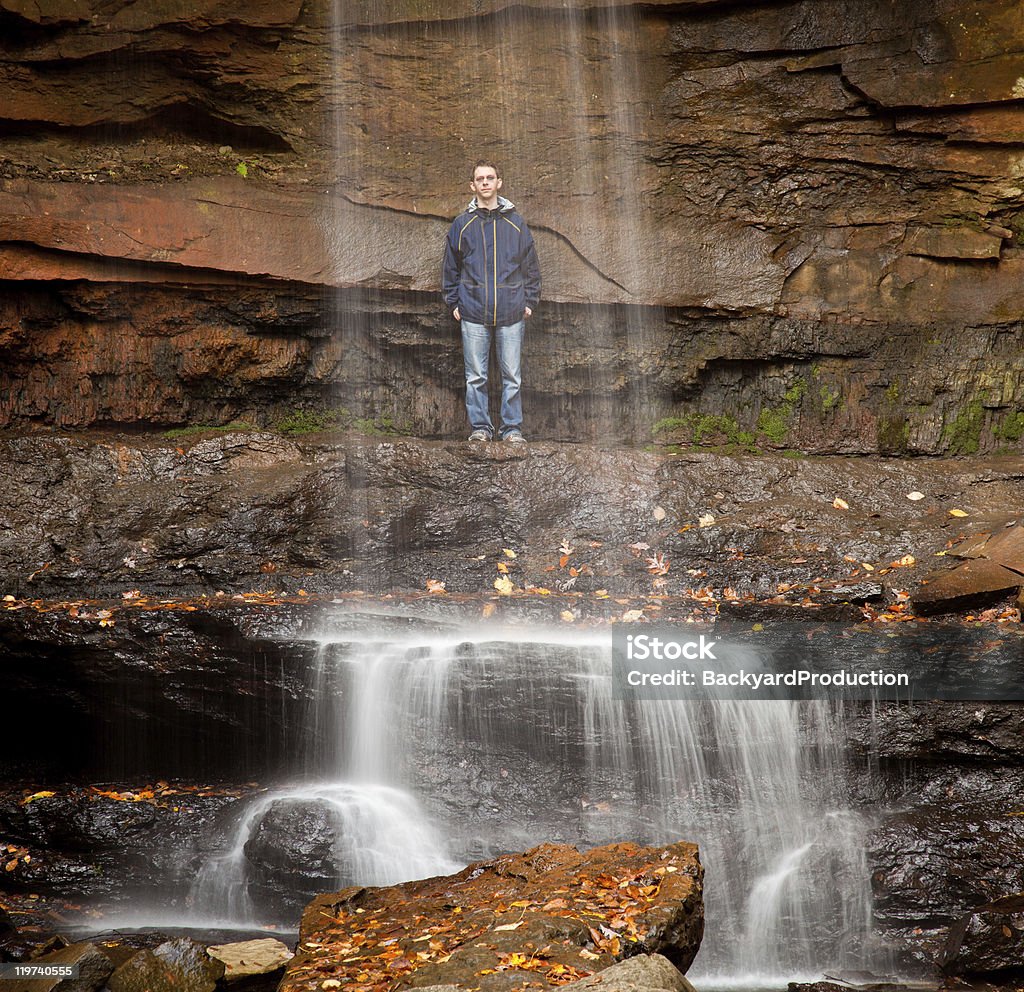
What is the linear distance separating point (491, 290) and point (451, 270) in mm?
443

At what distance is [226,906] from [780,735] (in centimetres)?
359

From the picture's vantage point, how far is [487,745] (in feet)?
21.5

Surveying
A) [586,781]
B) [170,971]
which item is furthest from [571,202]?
[170,971]

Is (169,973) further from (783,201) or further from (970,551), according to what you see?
(783,201)

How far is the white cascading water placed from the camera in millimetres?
5980

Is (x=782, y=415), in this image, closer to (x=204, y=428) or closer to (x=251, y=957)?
(x=204, y=428)

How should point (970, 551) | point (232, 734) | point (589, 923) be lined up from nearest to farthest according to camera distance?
1. point (589, 923)
2. point (232, 734)
3. point (970, 551)

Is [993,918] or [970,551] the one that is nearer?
[993,918]

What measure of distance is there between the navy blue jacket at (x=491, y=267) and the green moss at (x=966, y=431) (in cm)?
455

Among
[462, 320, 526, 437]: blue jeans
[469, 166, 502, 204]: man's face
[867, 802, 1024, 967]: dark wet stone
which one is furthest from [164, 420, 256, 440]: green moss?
[867, 802, 1024, 967]: dark wet stone

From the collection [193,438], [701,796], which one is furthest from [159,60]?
[701,796]

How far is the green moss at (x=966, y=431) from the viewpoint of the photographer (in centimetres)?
1057

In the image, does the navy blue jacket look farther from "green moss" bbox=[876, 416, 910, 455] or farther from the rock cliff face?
"green moss" bbox=[876, 416, 910, 455]
